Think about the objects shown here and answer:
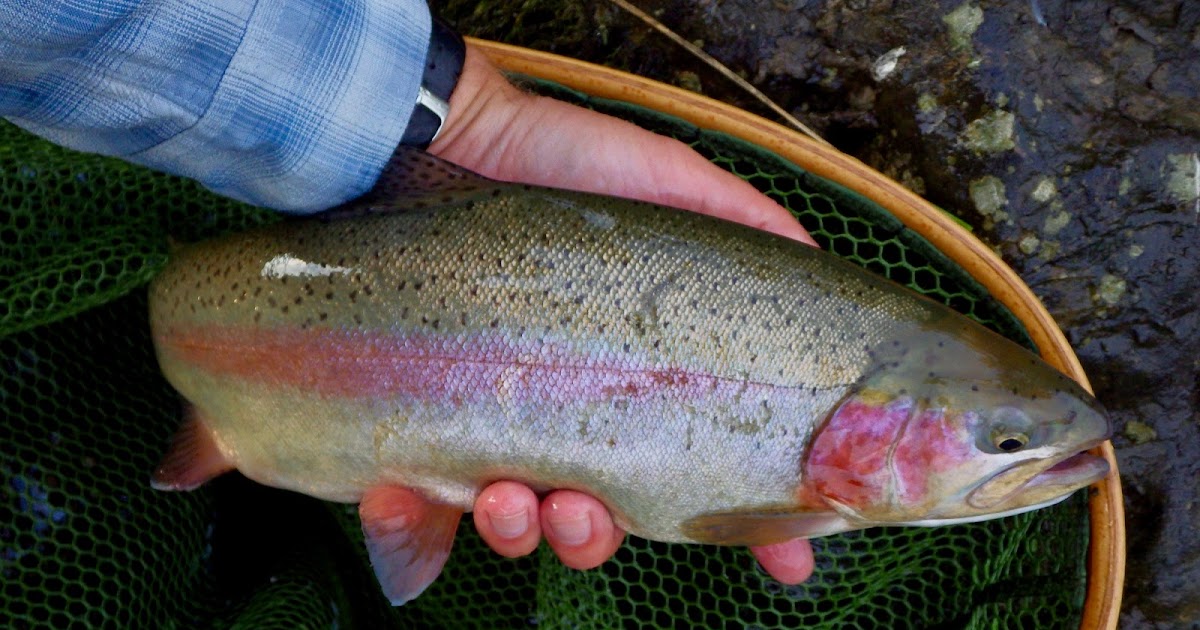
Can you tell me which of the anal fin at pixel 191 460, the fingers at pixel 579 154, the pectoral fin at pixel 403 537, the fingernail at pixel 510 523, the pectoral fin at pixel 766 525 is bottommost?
the anal fin at pixel 191 460

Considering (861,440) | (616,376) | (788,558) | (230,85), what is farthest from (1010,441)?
(230,85)

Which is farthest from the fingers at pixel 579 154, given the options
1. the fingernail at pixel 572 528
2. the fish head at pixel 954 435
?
the fingernail at pixel 572 528

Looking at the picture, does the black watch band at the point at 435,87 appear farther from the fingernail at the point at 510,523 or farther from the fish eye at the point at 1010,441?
the fish eye at the point at 1010,441

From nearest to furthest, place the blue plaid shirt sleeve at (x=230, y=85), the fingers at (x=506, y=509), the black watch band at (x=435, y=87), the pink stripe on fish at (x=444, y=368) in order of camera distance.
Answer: the blue plaid shirt sleeve at (x=230, y=85)
the pink stripe on fish at (x=444, y=368)
the fingers at (x=506, y=509)
the black watch band at (x=435, y=87)

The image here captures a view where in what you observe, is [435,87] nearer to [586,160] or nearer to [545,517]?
[586,160]

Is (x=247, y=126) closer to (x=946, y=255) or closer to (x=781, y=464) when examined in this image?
(x=781, y=464)

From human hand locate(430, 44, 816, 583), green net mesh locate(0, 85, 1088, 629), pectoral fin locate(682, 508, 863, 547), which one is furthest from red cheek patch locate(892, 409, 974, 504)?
green net mesh locate(0, 85, 1088, 629)

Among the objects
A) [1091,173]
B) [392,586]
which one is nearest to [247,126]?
[392,586]
